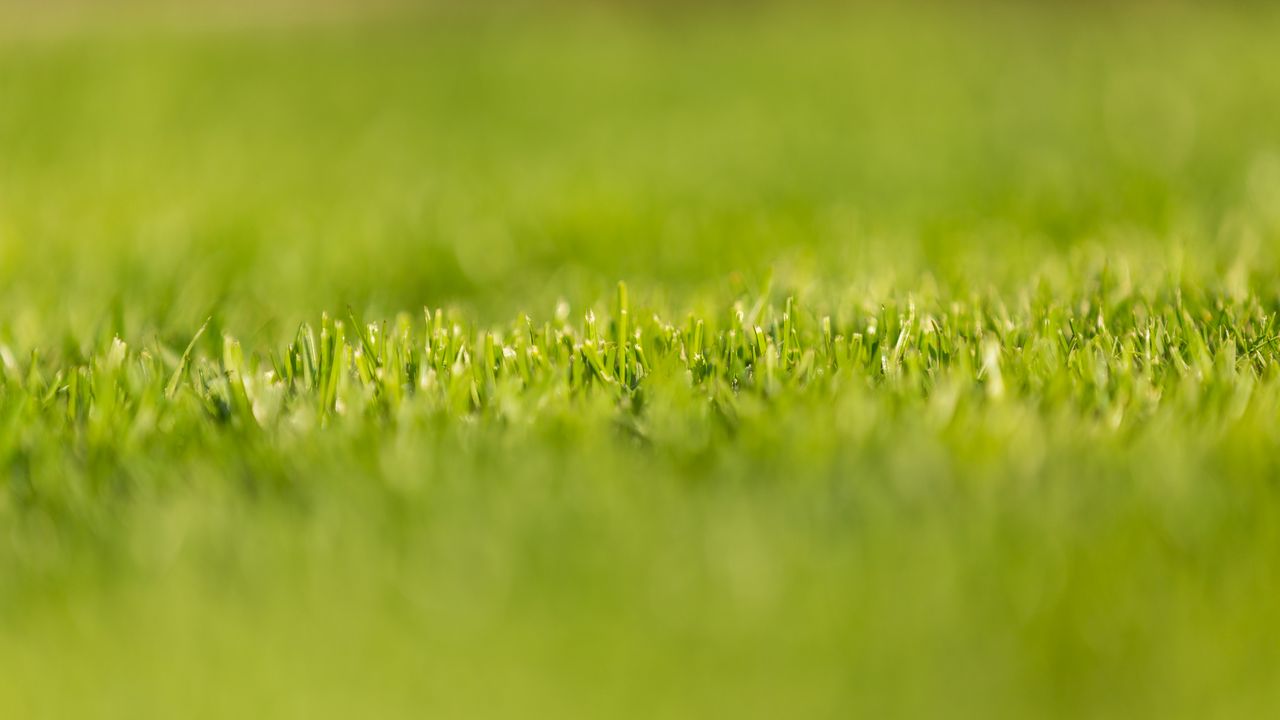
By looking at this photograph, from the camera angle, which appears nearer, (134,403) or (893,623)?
(893,623)

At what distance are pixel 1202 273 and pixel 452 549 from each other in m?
2.06

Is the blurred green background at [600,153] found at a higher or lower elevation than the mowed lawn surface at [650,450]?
higher

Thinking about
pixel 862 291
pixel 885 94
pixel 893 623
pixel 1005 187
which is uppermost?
pixel 885 94

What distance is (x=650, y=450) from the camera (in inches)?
76.4

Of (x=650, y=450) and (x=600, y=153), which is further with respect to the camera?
(x=600, y=153)

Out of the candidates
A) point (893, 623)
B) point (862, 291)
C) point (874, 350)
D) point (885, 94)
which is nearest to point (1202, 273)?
point (862, 291)

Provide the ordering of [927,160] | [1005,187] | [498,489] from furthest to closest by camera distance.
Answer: [927,160] → [1005,187] → [498,489]

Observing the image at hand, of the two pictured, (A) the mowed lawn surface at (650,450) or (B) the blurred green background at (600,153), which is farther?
(B) the blurred green background at (600,153)

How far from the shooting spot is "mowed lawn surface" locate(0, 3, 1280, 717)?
1.45 meters

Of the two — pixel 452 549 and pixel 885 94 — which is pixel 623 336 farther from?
pixel 885 94

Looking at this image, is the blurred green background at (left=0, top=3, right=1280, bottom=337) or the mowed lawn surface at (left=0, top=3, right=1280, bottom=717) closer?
the mowed lawn surface at (left=0, top=3, right=1280, bottom=717)

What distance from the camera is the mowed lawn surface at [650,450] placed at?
57.1 inches

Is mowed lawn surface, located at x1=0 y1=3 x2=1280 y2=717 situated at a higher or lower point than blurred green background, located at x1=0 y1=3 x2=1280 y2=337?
lower

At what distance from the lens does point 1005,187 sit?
4.17m
